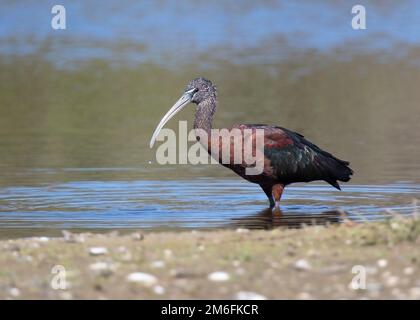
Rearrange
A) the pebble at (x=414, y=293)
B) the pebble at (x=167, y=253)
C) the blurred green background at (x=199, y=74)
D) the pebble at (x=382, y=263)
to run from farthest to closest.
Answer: the blurred green background at (x=199, y=74), the pebble at (x=167, y=253), the pebble at (x=382, y=263), the pebble at (x=414, y=293)

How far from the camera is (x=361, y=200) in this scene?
13.3 m

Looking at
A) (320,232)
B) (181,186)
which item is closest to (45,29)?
(181,186)

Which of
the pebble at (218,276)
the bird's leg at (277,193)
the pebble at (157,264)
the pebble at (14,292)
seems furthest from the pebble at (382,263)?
the bird's leg at (277,193)

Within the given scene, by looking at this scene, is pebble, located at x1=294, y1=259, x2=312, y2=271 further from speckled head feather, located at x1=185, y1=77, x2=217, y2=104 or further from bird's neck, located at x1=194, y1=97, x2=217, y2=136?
speckled head feather, located at x1=185, y1=77, x2=217, y2=104

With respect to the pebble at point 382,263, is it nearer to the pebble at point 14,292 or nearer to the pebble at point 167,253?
the pebble at point 167,253

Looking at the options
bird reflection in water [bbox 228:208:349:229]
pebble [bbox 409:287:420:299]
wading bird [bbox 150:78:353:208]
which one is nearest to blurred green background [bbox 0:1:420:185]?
wading bird [bbox 150:78:353:208]

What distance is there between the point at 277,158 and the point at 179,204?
4.26 ft

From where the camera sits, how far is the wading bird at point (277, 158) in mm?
12852

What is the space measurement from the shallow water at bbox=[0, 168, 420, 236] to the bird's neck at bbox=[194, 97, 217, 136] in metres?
0.91

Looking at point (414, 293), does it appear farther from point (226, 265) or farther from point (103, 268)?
point (103, 268)

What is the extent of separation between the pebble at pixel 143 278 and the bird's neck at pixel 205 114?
5516 millimetres
